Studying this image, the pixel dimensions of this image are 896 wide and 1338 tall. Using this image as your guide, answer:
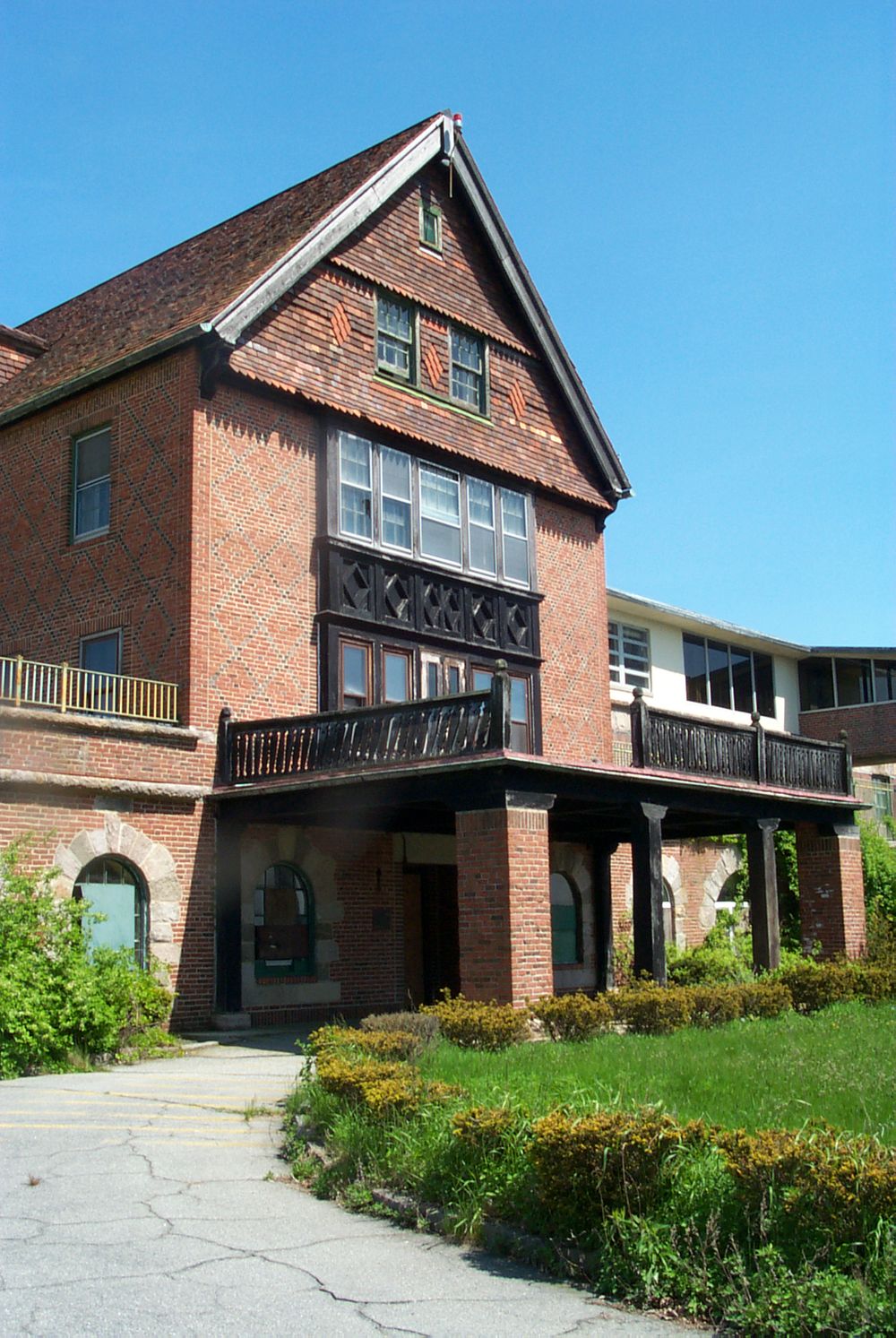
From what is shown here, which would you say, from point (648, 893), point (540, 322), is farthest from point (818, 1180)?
Answer: point (540, 322)

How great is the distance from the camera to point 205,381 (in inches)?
787

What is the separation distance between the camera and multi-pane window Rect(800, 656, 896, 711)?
135ft

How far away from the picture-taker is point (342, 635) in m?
21.1

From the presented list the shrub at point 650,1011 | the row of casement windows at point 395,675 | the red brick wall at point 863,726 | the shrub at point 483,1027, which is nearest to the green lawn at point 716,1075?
the shrub at point 483,1027

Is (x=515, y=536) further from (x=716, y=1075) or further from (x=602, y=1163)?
(x=602, y=1163)

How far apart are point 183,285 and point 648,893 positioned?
1287cm

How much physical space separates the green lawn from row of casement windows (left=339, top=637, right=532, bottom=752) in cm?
771

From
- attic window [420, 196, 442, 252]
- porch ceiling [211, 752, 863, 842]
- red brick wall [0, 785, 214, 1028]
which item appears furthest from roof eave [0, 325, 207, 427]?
red brick wall [0, 785, 214, 1028]

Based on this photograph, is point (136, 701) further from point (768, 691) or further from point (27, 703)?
point (768, 691)

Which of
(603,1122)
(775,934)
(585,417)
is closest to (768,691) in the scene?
(585,417)

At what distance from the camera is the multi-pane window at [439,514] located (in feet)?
74.3

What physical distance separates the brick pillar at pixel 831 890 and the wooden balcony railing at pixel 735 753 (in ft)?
2.77

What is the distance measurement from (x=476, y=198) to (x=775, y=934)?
1356 cm

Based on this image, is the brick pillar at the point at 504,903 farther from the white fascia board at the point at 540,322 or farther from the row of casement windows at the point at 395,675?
the white fascia board at the point at 540,322
